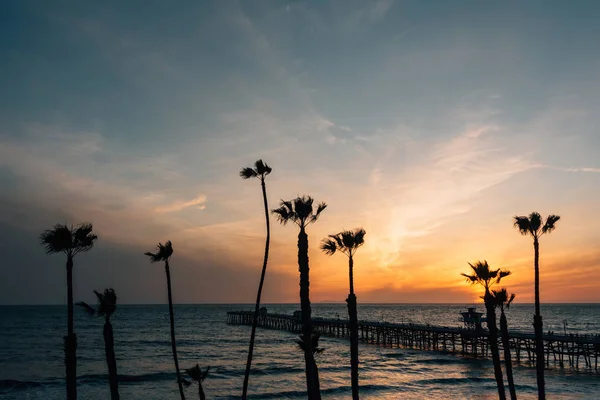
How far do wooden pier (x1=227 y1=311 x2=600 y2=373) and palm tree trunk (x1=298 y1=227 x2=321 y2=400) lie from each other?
48954 millimetres

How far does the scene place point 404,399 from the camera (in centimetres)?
4412

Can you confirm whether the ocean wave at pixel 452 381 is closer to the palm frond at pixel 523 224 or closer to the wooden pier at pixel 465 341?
the wooden pier at pixel 465 341

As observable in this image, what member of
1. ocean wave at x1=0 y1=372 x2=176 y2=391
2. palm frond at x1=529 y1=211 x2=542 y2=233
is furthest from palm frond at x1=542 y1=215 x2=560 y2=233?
ocean wave at x1=0 y1=372 x2=176 y2=391

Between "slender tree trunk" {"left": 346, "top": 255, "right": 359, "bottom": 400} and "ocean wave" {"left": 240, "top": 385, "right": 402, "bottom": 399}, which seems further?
"ocean wave" {"left": 240, "top": 385, "right": 402, "bottom": 399}

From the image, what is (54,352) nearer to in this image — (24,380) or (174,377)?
(24,380)

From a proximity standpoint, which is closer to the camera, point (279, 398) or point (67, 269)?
point (67, 269)

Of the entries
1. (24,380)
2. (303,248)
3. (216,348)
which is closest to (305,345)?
(303,248)

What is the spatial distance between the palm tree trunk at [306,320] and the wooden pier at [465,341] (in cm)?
4895

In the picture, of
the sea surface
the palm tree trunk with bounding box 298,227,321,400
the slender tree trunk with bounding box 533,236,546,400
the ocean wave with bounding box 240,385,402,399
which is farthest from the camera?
the sea surface

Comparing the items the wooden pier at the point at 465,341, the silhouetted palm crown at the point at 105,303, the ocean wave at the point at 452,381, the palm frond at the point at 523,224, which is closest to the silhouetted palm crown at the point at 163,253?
the silhouetted palm crown at the point at 105,303

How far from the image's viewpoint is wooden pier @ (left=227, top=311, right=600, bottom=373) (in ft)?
195

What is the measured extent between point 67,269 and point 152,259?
6.43 metres

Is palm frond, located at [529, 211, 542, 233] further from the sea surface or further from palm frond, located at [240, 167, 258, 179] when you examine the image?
the sea surface

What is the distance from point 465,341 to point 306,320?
6452 centimetres
